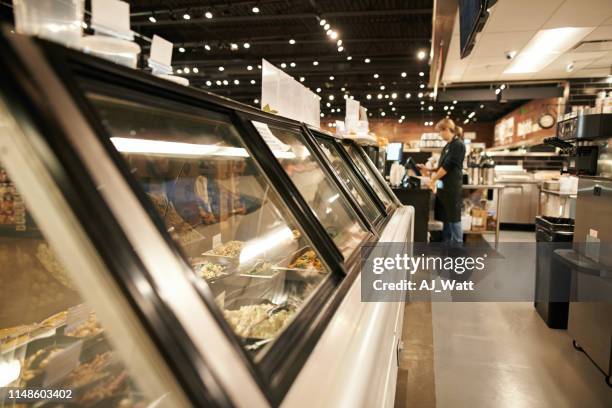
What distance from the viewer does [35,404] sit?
3.36ft

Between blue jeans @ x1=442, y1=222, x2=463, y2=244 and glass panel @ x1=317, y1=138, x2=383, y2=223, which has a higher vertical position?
glass panel @ x1=317, y1=138, x2=383, y2=223

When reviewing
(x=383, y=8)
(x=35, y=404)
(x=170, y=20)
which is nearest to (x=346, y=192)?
(x=35, y=404)

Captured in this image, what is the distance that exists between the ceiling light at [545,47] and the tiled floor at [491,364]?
3705 mm

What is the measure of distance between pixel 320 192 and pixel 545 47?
18.0 ft

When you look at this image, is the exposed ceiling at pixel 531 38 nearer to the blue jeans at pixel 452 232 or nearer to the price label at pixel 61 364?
the blue jeans at pixel 452 232

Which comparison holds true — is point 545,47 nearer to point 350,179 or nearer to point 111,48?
point 350,179

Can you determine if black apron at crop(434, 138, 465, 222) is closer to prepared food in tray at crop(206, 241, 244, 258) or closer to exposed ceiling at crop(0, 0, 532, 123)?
exposed ceiling at crop(0, 0, 532, 123)

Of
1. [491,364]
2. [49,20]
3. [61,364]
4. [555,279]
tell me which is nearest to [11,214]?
[61,364]

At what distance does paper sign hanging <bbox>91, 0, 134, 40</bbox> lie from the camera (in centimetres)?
77

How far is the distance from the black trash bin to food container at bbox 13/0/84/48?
3.79 meters

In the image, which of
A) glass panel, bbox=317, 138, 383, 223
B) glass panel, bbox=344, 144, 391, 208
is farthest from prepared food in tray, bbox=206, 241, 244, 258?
glass panel, bbox=344, 144, 391, 208

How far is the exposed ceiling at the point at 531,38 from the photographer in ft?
13.8

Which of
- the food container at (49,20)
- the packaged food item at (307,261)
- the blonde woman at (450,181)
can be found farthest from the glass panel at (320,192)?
the blonde woman at (450,181)

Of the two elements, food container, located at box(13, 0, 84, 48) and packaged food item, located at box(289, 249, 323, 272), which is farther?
packaged food item, located at box(289, 249, 323, 272)
